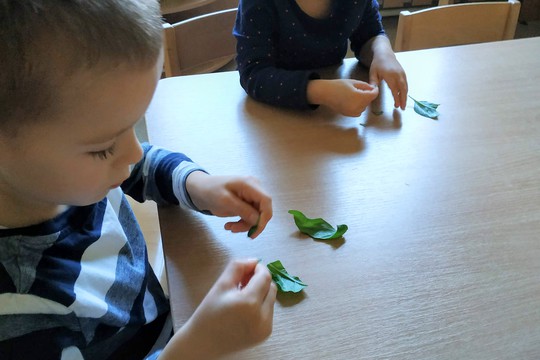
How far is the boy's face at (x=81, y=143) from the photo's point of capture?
46cm

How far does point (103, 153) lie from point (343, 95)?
0.51 metres

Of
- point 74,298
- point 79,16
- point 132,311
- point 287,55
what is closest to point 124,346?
point 132,311

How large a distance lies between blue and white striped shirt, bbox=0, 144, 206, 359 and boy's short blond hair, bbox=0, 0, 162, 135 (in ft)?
0.55

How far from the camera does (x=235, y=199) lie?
26.9 inches

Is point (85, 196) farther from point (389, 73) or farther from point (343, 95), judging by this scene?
point (389, 73)

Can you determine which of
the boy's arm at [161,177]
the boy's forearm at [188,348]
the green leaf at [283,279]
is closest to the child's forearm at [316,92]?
the boy's arm at [161,177]

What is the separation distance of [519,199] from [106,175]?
59 centimetres

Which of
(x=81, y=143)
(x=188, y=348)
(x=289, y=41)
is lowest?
(x=188, y=348)

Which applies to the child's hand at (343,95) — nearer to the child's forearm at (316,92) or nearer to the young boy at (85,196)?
the child's forearm at (316,92)

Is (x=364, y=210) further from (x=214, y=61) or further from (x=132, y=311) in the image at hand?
(x=214, y=61)

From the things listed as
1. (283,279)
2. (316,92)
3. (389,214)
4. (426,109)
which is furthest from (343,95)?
(283,279)

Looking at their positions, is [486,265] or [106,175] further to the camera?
[486,265]

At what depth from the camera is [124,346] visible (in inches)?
28.4

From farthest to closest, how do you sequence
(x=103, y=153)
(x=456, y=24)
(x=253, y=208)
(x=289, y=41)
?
(x=456, y=24) < (x=289, y=41) < (x=253, y=208) < (x=103, y=153)
